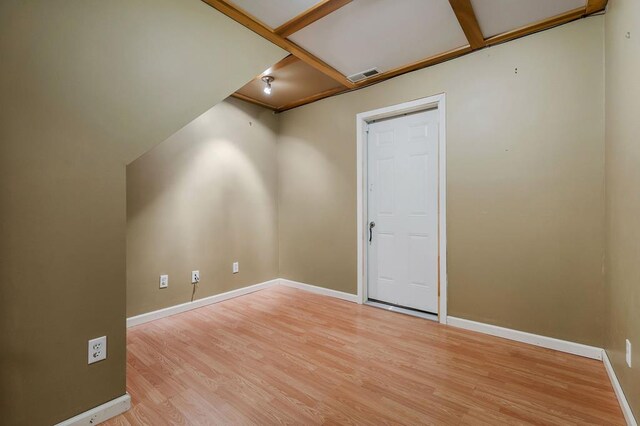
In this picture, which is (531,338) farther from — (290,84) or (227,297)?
(290,84)

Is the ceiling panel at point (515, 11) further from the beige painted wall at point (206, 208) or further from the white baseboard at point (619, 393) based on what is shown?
the beige painted wall at point (206, 208)

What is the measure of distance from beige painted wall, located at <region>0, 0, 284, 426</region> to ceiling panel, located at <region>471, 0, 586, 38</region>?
217 cm

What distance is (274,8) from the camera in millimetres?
2084

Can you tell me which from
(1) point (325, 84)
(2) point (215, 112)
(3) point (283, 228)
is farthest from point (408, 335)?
(2) point (215, 112)

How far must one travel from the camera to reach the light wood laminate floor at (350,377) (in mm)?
1619

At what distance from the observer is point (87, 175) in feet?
5.08

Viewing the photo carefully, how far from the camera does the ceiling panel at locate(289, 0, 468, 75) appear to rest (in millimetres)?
2137

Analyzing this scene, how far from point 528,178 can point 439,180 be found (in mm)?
723

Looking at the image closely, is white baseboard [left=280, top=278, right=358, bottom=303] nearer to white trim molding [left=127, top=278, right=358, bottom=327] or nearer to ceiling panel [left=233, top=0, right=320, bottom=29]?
white trim molding [left=127, top=278, right=358, bottom=327]

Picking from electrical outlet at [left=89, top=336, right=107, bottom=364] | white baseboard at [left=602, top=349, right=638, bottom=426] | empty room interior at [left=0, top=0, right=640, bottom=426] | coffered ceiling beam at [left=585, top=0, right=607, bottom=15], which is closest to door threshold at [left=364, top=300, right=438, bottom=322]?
empty room interior at [left=0, top=0, right=640, bottom=426]

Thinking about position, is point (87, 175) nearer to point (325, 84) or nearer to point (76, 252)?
point (76, 252)

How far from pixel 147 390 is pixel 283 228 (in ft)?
8.83

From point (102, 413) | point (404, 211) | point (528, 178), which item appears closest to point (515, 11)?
point (528, 178)

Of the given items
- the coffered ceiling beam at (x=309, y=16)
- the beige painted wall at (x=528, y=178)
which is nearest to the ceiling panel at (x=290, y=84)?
the coffered ceiling beam at (x=309, y=16)
